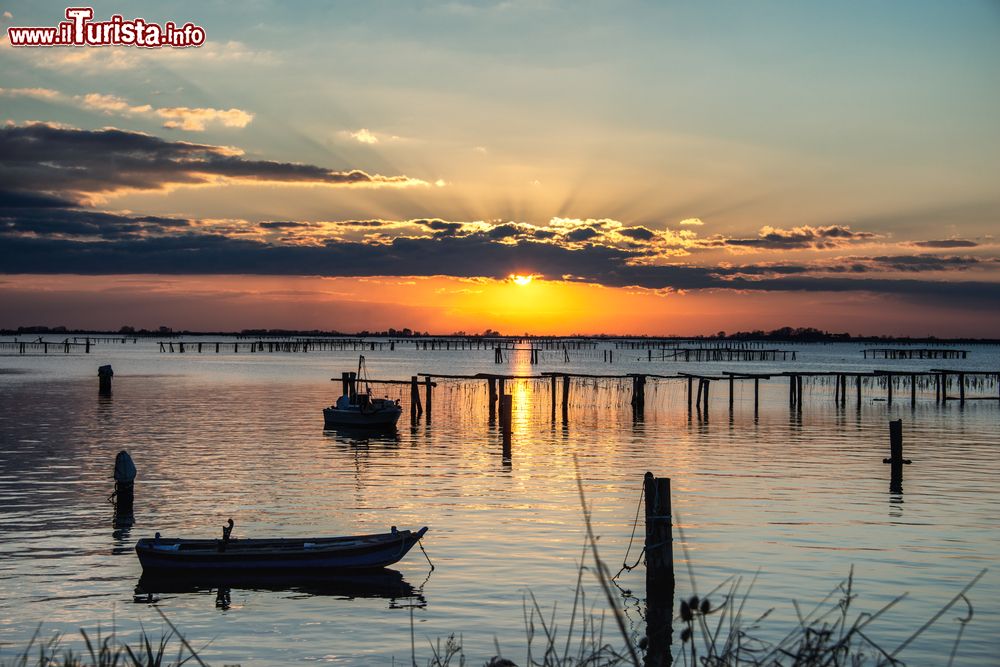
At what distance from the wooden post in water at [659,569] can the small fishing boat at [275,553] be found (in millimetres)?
4825

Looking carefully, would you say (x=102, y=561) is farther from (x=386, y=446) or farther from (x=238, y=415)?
(x=238, y=415)

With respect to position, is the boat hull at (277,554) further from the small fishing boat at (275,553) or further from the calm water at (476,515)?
the calm water at (476,515)

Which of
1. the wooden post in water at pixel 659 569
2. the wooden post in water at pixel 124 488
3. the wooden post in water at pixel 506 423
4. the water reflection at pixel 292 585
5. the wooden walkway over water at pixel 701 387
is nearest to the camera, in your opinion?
the wooden post in water at pixel 659 569

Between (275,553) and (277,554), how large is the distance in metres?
0.04

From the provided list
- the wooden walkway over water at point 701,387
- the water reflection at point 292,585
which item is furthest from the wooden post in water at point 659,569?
the wooden walkway over water at point 701,387

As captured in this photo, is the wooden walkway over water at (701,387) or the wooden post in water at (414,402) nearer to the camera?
the wooden post in water at (414,402)

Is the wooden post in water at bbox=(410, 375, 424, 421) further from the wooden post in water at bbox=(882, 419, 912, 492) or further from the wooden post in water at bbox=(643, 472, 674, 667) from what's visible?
the wooden post in water at bbox=(643, 472, 674, 667)

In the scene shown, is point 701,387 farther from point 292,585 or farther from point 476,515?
point 292,585

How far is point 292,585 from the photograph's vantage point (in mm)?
17734

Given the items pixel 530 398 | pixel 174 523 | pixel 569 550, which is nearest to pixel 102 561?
pixel 174 523

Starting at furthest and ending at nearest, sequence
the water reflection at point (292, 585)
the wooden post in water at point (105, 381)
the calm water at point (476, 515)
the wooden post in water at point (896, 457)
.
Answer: the wooden post in water at point (105, 381), the wooden post in water at point (896, 457), the water reflection at point (292, 585), the calm water at point (476, 515)

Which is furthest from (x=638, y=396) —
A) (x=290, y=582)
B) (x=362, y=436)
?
(x=290, y=582)

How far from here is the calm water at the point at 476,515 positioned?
50.0 feet

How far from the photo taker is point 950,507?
24.9m
